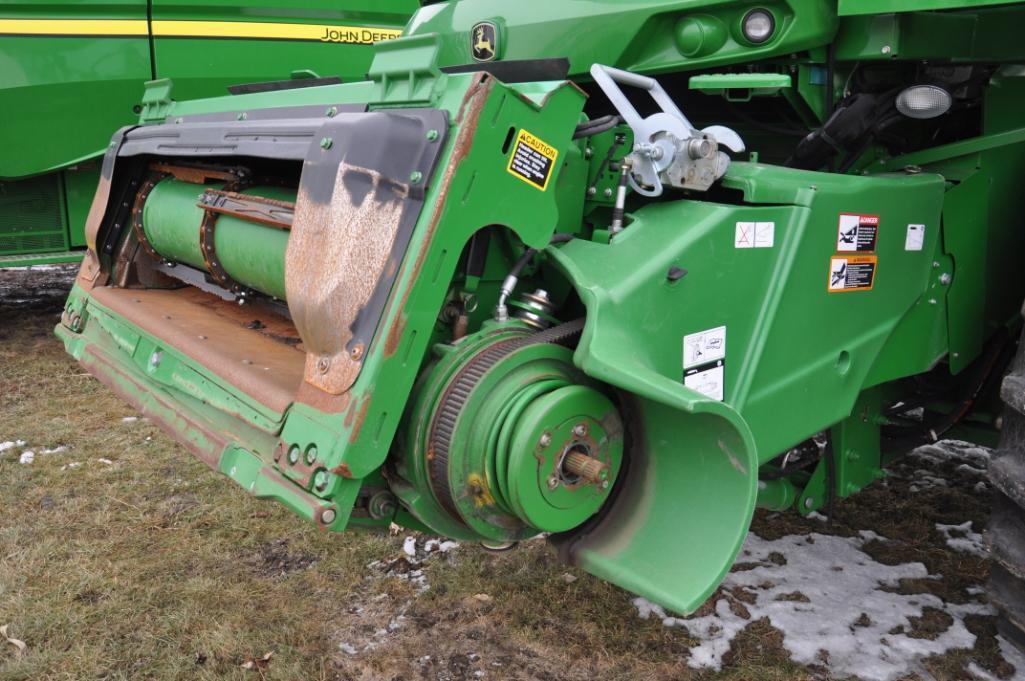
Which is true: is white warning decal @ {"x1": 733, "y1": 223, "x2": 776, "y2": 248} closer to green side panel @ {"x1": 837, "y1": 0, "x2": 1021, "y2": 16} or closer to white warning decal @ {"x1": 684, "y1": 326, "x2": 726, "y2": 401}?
white warning decal @ {"x1": 684, "y1": 326, "x2": 726, "y2": 401}

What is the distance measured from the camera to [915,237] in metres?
2.24

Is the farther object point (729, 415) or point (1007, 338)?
point (1007, 338)

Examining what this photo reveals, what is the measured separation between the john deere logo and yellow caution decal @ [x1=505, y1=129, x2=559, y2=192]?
104 cm

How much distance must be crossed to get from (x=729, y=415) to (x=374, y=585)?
1415 mm

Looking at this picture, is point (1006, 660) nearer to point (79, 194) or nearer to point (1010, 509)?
point (1010, 509)

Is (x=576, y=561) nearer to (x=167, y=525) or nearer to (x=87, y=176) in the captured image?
(x=167, y=525)

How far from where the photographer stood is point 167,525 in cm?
300

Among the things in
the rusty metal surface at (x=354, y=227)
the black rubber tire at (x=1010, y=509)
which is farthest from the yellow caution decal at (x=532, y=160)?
the black rubber tire at (x=1010, y=509)

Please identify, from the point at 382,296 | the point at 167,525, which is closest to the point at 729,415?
the point at 382,296

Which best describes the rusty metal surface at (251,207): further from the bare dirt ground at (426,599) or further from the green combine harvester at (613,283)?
the bare dirt ground at (426,599)

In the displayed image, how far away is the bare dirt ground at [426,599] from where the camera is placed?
2248 millimetres

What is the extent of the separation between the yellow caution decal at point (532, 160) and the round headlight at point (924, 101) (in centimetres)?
101

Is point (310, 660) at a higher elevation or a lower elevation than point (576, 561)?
lower

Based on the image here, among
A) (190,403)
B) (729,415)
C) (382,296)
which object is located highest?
(382,296)
